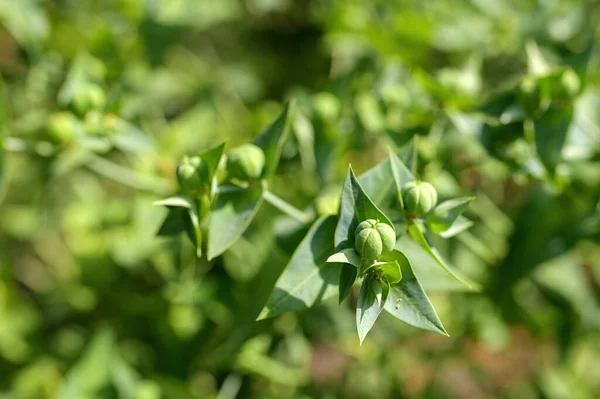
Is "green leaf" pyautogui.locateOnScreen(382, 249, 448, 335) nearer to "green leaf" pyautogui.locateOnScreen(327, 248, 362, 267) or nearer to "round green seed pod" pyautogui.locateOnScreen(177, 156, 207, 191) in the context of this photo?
"green leaf" pyautogui.locateOnScreen(327, 248, 362, 267)

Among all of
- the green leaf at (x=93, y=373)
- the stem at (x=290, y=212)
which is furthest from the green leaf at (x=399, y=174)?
the green leaf at (x=93, y=373)

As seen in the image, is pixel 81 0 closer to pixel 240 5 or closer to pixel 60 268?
pixel 240 5

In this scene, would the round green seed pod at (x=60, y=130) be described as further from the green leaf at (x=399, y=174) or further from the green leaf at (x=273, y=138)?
the green leaf at (x=399, y=174)

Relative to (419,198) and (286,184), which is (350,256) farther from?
(286,184)

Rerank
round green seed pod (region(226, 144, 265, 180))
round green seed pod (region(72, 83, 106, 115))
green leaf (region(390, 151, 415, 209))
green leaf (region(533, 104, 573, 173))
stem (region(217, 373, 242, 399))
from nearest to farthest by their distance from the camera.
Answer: green leaf (region(390, 151, 415, 209)) < round green seed pod (region(226, 144, 265, 180)) < green leaf (region(533, 104, 573, 173)) < round green seed pod (region(72, 83, 106, 115)) < stem (region(217, 373, 242, 399))

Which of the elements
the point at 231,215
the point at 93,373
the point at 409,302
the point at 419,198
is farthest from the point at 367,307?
the point at 93,373

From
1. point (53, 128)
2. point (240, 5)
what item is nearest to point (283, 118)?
point (53, 128)

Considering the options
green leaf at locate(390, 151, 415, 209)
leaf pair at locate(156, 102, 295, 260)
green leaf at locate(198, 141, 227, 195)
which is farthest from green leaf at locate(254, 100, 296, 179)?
green leaf at locate(390, 151, 415, 209)
